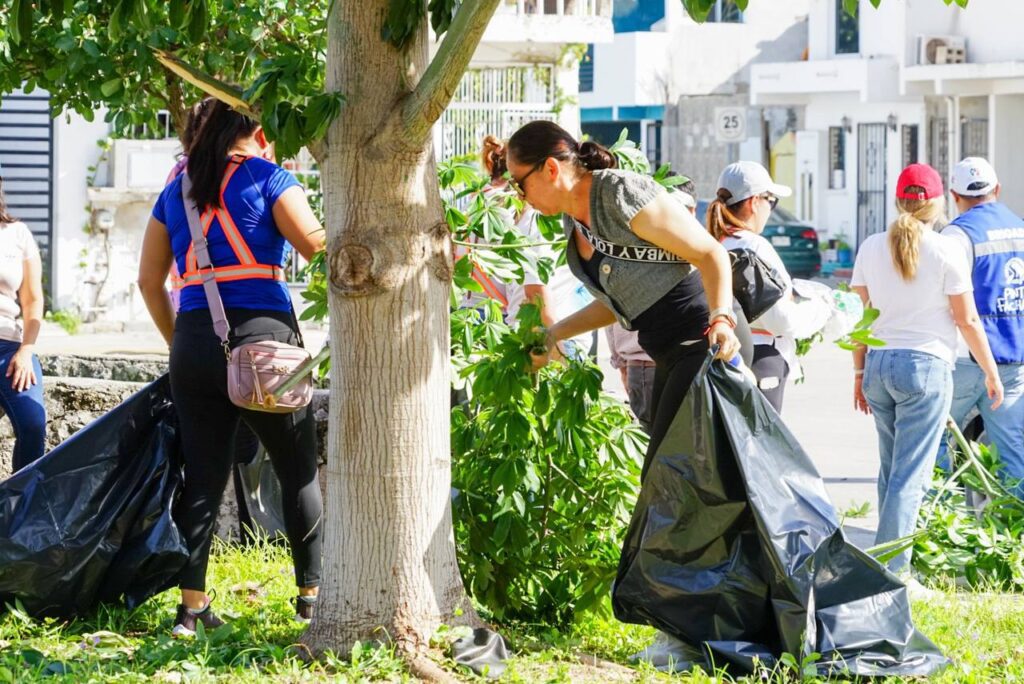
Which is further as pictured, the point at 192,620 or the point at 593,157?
the point at 192,620

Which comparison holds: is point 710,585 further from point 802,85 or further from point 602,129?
point 602,129

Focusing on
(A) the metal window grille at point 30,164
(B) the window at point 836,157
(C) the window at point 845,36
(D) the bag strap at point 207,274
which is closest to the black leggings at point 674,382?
(D) the bag strap at point 207,274

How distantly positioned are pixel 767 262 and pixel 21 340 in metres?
3.25

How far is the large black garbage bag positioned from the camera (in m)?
5.02

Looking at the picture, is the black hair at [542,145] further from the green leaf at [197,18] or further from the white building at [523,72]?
the white building at [523,72]

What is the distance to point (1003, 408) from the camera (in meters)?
6.65

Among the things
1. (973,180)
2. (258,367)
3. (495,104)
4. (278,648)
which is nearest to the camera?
(278,648)

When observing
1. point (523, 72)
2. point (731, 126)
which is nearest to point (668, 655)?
point (523, 72)

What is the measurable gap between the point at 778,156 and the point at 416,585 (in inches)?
1270

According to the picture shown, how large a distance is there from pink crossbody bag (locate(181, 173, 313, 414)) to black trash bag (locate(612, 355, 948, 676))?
1144mm

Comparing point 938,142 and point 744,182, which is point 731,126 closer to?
point 938,142

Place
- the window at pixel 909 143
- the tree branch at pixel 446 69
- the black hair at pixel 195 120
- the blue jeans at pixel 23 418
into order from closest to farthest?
1. the tree branch at pixel 446 69
2. the black hair at pixel 195 120
3. the blue jeans at pixel 23 418
4. the window at pixel 909 143

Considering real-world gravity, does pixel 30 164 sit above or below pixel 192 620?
above

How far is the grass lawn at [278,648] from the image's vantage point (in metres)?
4.23
